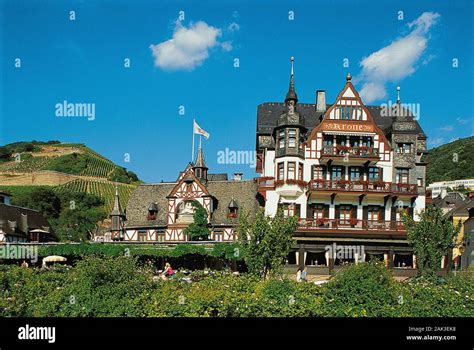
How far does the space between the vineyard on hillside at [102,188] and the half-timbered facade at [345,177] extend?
1163 inches

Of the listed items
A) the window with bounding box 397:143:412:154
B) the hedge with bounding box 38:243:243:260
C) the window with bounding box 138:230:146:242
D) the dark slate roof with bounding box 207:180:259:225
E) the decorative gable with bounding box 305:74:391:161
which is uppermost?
the decorative gable with bounding box 305:74:391:161

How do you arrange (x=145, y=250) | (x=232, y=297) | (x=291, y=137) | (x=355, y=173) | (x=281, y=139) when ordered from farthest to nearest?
(x=355, y=173), (x=281, y=139), (x=291, y=137), (x=145, y=250), (x=232, y=297)

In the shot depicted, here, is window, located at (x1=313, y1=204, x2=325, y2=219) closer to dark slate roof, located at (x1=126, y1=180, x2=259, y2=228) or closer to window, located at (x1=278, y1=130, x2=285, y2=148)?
window, located at (x1=278, y1=130, x2=285, y2=148)

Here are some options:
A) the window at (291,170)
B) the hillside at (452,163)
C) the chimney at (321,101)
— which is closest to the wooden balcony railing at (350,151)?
the window at (291,170)

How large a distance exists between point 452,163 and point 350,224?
28165 mm

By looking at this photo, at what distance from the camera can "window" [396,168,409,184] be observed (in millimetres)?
26312

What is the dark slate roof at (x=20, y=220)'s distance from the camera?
30.8 meters

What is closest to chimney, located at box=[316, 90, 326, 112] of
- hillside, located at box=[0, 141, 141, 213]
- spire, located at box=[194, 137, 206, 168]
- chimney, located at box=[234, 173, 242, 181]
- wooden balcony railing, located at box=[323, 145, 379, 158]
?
wooden balcony railing, located at box=[323, 145, 379, 158]

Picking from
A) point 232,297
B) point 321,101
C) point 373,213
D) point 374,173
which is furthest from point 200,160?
point 232,297

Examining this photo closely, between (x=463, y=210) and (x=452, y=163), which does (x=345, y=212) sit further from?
(x=452, y=163)

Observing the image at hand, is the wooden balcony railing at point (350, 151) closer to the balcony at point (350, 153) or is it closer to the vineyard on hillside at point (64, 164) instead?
the balcony at point (350, 153)

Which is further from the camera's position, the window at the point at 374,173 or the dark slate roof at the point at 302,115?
the dark slate roof at the point at 302,115

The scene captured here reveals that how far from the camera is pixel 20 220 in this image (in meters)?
32.9

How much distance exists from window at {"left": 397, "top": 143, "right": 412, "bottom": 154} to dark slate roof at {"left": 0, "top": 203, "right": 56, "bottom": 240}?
22.0m
